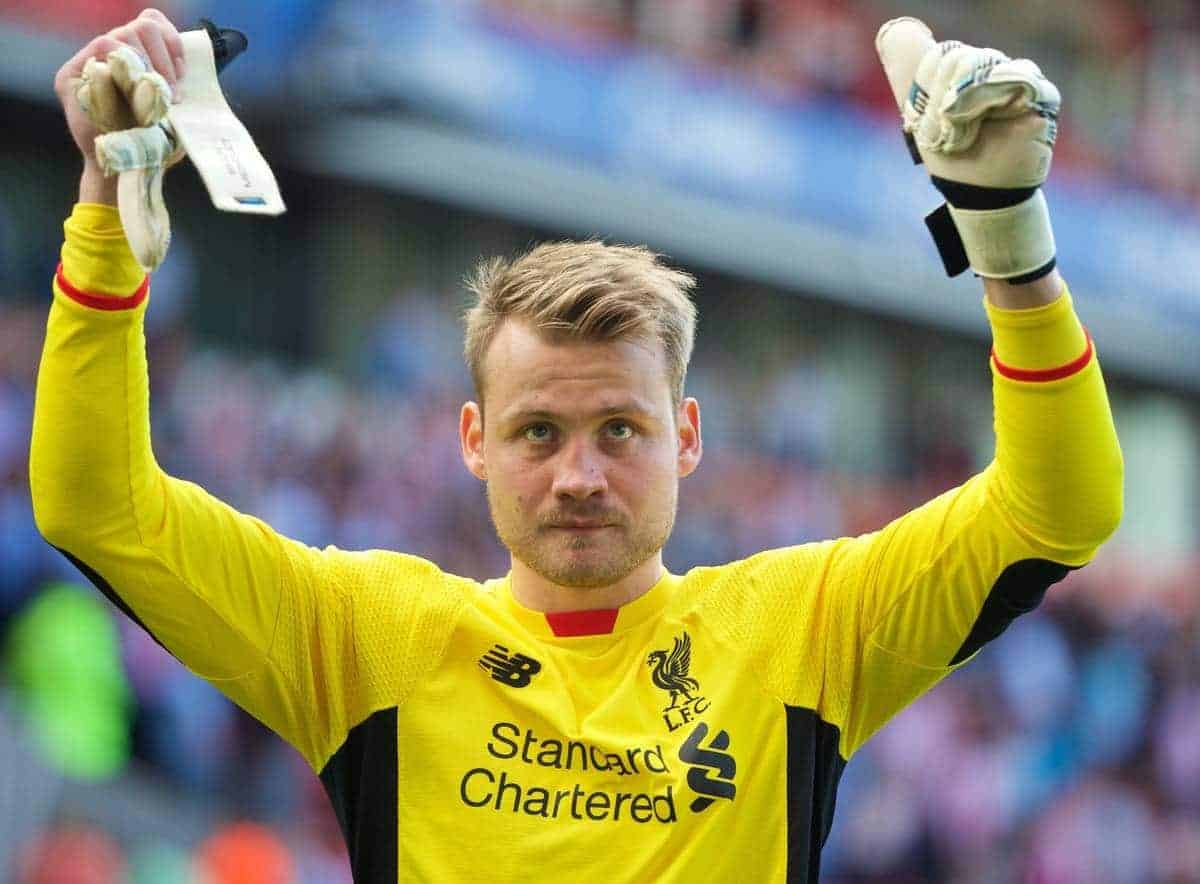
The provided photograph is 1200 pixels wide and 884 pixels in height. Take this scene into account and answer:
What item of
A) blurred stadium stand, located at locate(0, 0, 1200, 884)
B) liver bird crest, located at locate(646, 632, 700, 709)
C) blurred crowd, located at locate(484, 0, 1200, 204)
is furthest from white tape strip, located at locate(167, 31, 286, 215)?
blurred crowd, located at locate(484, 0, 1200, 204)

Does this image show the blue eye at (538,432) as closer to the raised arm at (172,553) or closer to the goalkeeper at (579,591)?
the goalkeeper at (579,591)

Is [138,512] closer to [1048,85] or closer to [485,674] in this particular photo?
[485,674]

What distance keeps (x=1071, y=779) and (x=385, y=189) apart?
643cm

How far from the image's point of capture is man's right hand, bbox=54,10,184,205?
304cm

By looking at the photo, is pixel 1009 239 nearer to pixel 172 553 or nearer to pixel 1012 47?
pixel 172 553

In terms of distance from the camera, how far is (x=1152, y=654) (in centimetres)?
1374

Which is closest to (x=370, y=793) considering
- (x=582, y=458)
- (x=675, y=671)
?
(x=675, y=671)

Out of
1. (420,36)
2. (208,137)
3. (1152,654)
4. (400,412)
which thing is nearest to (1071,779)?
(1152,654)

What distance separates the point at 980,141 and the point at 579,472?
0.87 metres

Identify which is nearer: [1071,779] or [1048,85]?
[1048,85]

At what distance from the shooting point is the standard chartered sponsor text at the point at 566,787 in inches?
132

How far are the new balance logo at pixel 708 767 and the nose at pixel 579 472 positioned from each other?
0.43 m

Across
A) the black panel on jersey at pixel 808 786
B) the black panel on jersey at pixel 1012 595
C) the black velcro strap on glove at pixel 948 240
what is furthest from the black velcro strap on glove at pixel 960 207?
the black panel on jersey at pixel 808 786

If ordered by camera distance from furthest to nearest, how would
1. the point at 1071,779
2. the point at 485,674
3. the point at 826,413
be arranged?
the point at 826,413 < the point at 1071,779 < the point at 485,674
